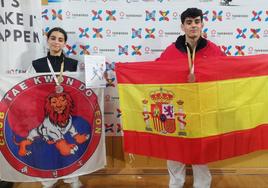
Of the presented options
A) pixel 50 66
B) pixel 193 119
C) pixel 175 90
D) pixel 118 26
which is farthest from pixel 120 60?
pixel 193 119

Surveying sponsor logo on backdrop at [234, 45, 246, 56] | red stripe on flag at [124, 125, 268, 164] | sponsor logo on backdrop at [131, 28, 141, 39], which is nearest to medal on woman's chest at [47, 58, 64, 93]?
red stripe on flag at [124, 125, 268, 164]

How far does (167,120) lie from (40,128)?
1.01 meters

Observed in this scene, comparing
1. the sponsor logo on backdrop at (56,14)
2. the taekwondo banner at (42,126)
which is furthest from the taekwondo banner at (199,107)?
the sponsor logo on backdrop at (56,14)

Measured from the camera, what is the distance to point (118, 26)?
2.59 meters

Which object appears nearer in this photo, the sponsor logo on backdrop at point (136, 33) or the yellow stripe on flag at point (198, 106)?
the yellow stripe on flag at point (198, 106)

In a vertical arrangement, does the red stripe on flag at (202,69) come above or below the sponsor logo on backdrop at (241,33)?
below

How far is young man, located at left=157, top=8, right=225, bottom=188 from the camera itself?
2.04 metres

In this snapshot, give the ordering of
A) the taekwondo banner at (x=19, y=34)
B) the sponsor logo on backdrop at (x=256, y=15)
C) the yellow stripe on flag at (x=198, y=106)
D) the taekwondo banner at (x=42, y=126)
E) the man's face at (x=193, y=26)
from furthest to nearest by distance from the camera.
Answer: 1. the sponsor logo on backdrop at (x=256, y=15)
2. the taekwondo banner at (x=19, y=34)
3. the taekwondo banner at (x=42, y=126)
4. the man's face at (x=193, y=26)
5. the yellow stripe on flag at (x=198, y=106)

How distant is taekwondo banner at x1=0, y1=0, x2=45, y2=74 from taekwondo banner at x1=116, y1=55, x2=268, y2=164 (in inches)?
36.9

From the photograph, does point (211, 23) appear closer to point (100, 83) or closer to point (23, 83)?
point (100, 83)

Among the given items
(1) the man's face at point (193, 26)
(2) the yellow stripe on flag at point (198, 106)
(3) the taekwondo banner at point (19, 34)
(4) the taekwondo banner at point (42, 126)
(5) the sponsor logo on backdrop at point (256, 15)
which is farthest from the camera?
(5) the sponsor logo on backdrop at point (256, 15)

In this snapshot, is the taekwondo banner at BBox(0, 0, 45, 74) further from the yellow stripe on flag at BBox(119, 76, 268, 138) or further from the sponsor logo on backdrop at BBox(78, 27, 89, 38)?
the yellow stripe on flag at BBox(119, 76, 268, 138)

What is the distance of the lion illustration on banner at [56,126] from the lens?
7.32 ft

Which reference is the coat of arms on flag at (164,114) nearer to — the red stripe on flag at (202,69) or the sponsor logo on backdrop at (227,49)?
the red stripe on flag at (202,69)
